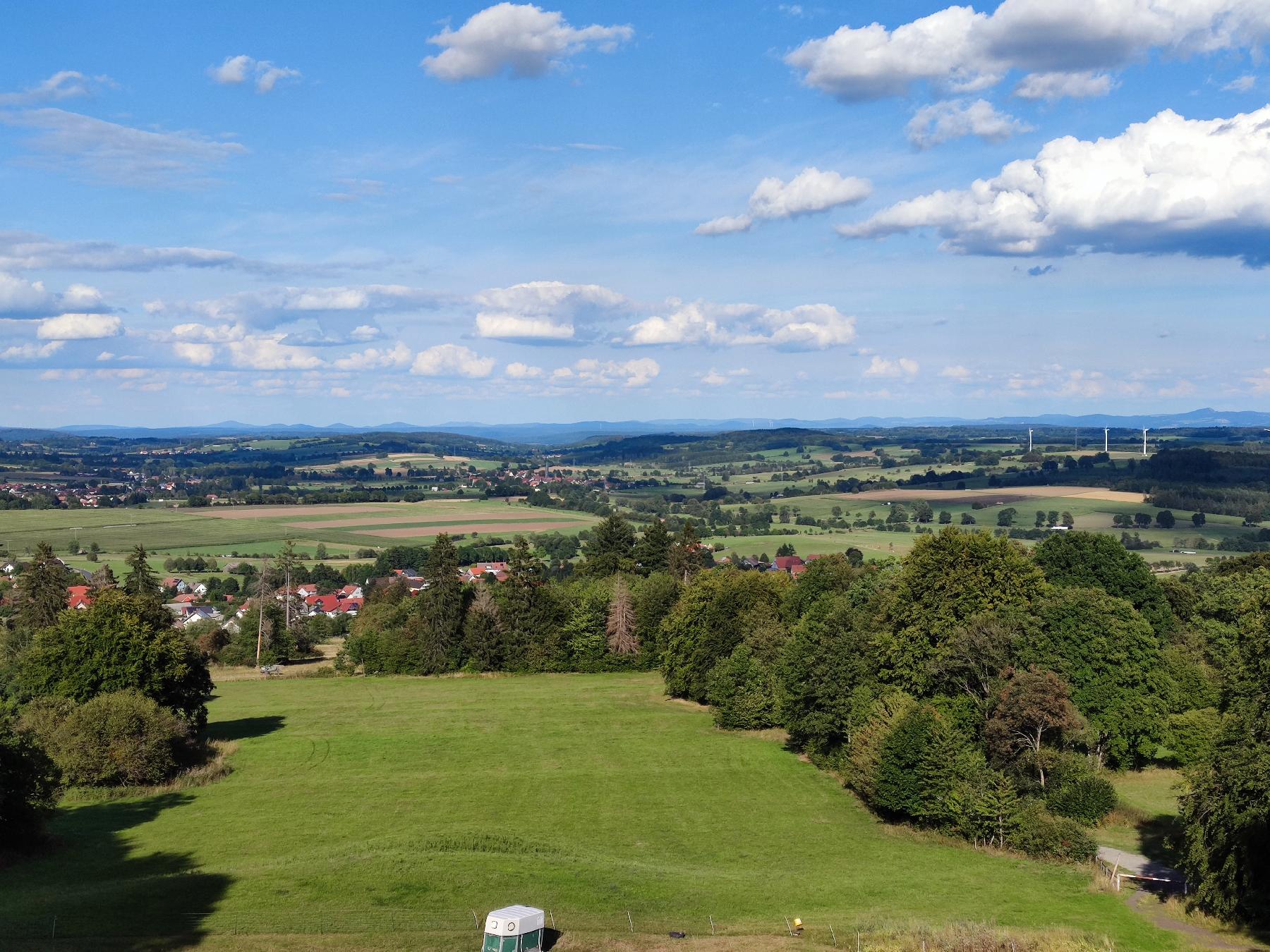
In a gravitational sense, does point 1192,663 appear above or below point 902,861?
above

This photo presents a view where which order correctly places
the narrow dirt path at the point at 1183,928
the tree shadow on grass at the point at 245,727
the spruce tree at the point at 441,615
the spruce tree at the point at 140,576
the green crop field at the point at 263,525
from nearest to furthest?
1. the narrow dirt path at the point at 1183,928
2. the tree shadow on grass at the point at 245,727
3. the spruce tree at the point at 441,615
4. the spruce tree at the point at 140,576
5. the green crop field at the point at 263,525

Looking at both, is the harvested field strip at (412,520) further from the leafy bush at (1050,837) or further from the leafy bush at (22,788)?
the leafy bush at (1050,837)

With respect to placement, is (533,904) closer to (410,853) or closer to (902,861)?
(410,853)

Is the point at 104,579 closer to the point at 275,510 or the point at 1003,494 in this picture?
the point at 275,510

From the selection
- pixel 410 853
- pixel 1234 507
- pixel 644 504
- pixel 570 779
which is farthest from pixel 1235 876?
pixel 644 504

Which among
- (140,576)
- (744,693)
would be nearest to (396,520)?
(140,576)

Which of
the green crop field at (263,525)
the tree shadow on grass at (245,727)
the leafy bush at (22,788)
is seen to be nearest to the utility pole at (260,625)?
the tree shadow on grass at (245,727)

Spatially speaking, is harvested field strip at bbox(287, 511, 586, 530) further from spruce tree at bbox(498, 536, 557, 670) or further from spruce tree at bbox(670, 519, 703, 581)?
spruce tree at bbox(498, 536, 557, 670)
